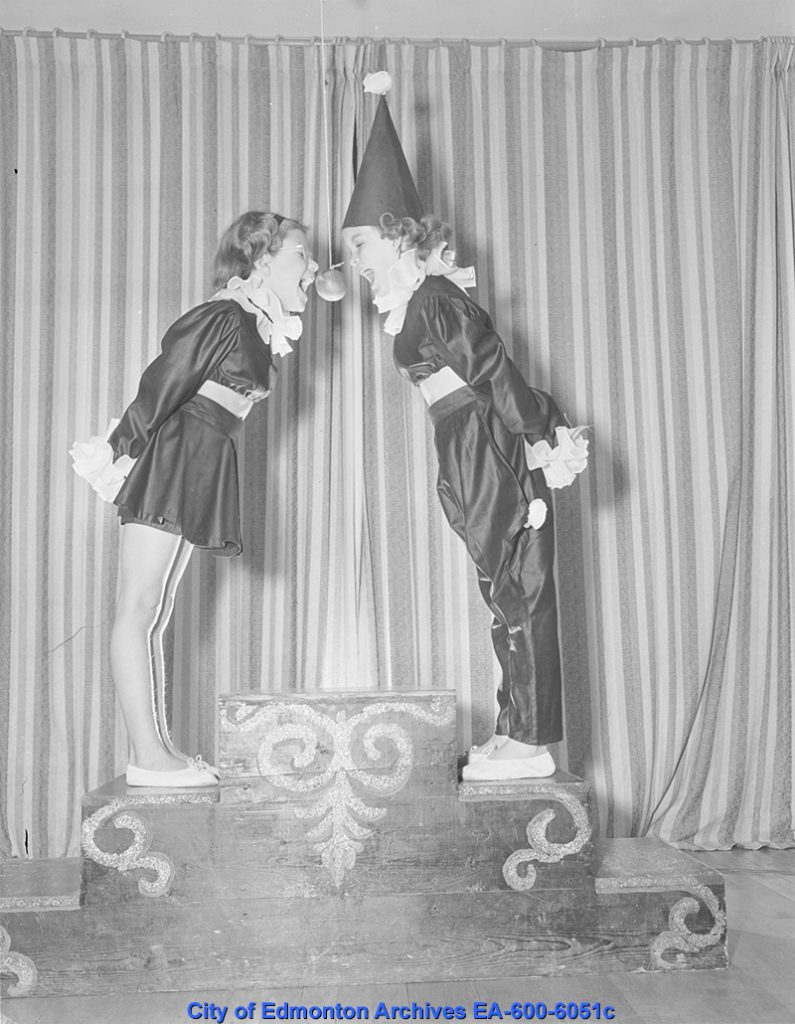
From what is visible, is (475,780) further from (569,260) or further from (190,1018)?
(569,260)

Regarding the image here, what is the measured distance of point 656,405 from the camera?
328 centimetres

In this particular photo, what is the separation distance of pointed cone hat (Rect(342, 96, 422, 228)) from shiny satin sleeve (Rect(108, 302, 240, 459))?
0.44 meters

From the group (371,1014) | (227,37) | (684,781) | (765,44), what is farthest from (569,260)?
(371,1014)

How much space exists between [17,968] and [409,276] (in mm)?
1658

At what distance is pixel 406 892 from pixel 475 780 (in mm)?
304

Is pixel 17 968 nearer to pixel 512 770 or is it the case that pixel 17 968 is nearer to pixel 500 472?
pixel 512 770

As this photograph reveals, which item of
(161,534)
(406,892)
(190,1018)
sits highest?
(161,534)

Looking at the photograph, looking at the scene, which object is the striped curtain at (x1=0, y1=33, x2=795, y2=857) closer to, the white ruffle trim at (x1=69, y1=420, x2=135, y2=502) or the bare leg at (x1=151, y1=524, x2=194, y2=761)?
the bare leg at (x1=151, y1=524, x2=194, y2=761)

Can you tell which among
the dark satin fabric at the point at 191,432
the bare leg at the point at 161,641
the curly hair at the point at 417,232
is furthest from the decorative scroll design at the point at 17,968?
the curly hair at the point at 417,232

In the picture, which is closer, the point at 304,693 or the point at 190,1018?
the point at 190,1018

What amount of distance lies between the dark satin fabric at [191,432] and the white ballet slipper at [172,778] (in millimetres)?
482

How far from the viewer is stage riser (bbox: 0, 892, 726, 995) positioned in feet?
6.55

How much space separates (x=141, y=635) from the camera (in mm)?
2264

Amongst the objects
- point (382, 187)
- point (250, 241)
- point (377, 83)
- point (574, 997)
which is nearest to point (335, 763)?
point (574, 997)
